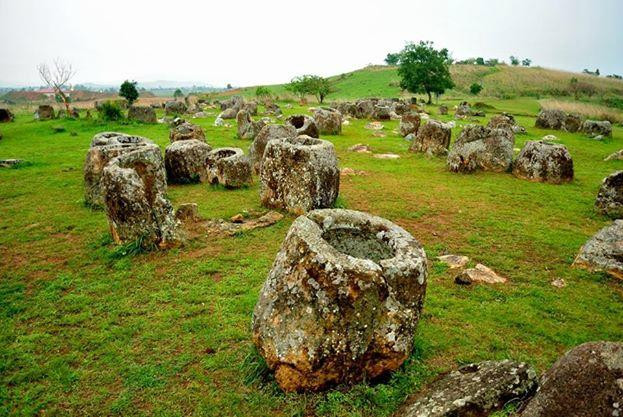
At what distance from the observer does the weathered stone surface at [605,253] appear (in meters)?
8.14

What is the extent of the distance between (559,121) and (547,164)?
17.9m

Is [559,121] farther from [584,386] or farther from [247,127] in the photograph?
[584,386]

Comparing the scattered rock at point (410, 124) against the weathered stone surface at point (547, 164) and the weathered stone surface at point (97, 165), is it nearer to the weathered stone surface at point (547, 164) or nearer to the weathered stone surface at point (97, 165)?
the weathered stone surface at point (547, 164)

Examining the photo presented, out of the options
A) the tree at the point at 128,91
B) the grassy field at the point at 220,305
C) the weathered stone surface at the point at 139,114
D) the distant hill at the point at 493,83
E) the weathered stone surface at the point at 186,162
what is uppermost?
the distant hill at the point at 493,83

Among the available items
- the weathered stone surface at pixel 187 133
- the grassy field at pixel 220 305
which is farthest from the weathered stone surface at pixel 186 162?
the weathered stone surface at pixel 187 133

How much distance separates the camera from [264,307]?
5.20m

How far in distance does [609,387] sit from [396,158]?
17.1 metres

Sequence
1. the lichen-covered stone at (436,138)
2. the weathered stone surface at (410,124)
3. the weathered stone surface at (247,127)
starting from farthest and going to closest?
the weathered stone surface at (410,124) → the weathered stone surface at (247,127) → the lichen-covered stone at (436,138)

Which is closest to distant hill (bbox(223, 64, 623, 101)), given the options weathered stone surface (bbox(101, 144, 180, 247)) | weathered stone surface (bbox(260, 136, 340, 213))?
weathered stone surface (bbox(260, 136, 340, 213))

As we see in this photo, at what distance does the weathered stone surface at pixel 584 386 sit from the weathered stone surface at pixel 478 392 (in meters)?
0.48

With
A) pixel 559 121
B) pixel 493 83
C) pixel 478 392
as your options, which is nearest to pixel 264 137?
pixel 478 392

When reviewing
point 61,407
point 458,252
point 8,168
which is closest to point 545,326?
point 458,252

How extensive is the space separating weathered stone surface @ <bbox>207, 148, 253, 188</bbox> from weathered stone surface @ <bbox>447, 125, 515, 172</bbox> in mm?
8956

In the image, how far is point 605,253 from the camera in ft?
27.5
